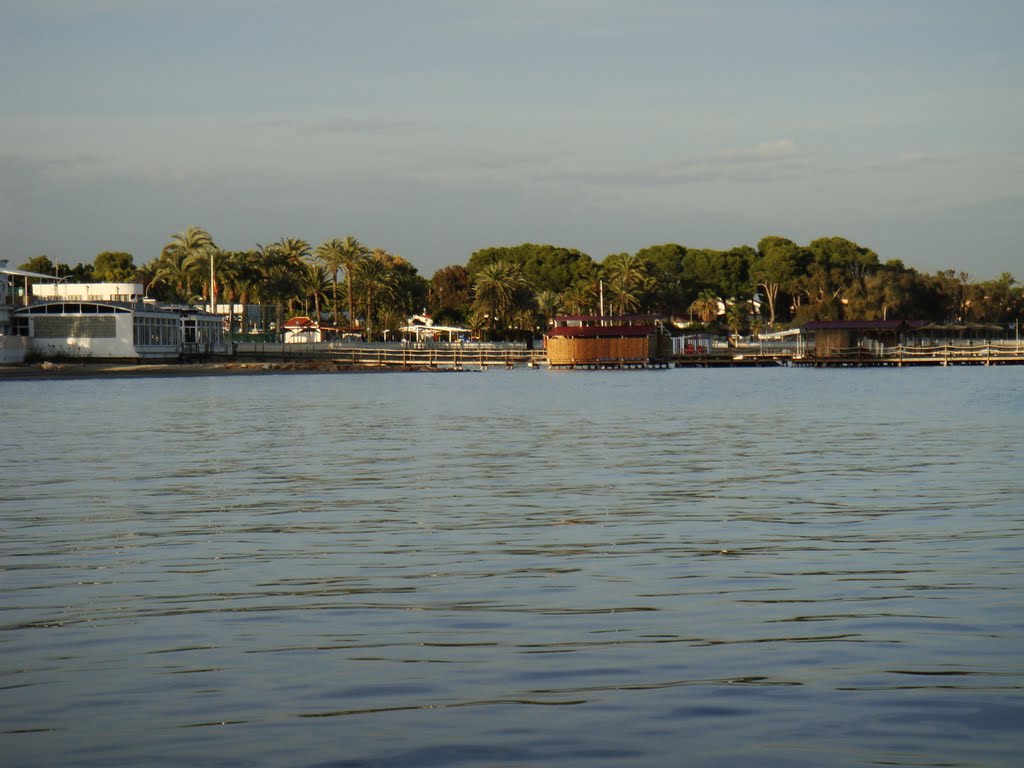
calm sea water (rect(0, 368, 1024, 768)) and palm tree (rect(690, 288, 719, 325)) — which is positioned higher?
palm tree (rect(690, 288, 719, 325))

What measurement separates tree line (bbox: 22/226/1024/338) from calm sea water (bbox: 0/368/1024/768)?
113 metres

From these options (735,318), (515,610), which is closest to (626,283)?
(735,318)

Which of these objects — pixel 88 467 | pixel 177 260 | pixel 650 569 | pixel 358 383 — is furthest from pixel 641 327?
pixel 650 569

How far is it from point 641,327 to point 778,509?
99.0m

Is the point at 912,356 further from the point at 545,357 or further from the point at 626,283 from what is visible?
the point at 626,283

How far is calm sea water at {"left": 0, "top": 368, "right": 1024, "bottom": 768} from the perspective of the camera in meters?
7.88

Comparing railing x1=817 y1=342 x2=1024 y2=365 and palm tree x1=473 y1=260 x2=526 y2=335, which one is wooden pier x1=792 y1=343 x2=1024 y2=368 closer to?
railing x1=817 y1=342 x2=1024 y2=365

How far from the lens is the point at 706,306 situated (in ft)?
611

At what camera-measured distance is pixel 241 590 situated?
13094mm

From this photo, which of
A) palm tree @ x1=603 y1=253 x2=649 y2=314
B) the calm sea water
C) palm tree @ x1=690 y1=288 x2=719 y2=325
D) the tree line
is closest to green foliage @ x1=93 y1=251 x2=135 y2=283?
the tree line

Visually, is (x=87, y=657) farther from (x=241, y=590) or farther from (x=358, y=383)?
(x=358, y=383)

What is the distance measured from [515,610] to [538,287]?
182 meters

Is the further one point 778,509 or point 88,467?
point 88,467

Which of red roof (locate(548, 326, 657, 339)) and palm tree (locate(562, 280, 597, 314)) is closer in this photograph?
red roof (locate(548, 326, 657, 339))
